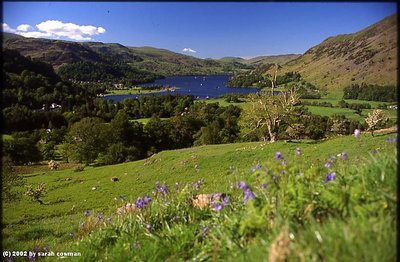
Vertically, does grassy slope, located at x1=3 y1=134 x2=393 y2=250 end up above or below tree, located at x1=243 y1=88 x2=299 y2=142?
below

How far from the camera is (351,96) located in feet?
549

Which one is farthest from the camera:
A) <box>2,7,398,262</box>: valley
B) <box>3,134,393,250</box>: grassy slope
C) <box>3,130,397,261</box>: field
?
<box>3,134,393,250</box>: grassy slope

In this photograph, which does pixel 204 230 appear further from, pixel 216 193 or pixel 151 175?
pixel 151 175

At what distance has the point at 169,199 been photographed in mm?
7516

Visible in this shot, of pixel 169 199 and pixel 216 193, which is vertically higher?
pixel 216 193

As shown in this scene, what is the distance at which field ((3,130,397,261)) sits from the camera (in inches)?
183

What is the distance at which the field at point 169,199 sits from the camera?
464cm

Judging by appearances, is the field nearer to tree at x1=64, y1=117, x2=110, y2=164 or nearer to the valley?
the valley

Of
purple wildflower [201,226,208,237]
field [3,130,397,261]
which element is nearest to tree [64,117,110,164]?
field [3,130,397,261]

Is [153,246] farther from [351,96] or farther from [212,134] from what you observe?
[351,96]

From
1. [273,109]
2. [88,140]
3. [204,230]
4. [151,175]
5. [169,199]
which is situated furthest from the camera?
[88,140]

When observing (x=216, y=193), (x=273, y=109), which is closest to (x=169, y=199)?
(x=216, y=193)

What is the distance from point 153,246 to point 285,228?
95.7 inches

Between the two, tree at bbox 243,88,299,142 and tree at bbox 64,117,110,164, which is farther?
tree at bbox 64,117,110,164
